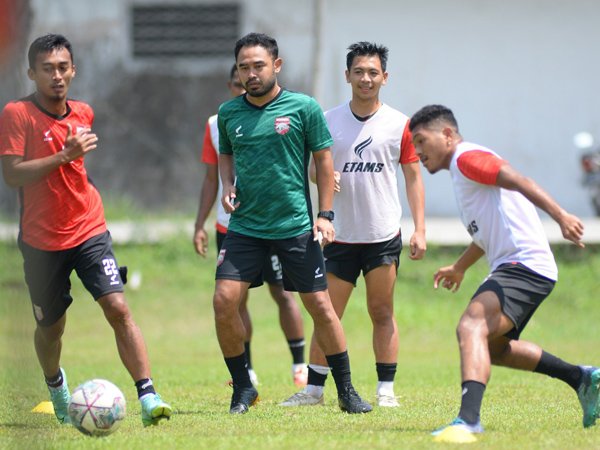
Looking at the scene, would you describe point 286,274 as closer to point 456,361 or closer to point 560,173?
point 456,361

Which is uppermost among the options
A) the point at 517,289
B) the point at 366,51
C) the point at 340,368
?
the point at 366,51

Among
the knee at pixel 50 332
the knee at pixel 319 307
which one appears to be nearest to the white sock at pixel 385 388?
the knee at pixel 319 307

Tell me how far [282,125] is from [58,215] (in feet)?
5.41

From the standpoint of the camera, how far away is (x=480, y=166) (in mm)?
6898

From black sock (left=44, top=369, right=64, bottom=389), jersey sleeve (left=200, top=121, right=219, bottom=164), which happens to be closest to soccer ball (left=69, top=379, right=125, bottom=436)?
black sock (left=44, top=369, right=64, bottom=389)

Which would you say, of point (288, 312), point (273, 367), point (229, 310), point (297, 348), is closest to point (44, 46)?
point (229, 310)

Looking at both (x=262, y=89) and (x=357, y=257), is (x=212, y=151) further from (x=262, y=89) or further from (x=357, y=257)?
(x=262, y=89)

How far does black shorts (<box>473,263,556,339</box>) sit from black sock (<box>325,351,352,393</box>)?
1542 mm

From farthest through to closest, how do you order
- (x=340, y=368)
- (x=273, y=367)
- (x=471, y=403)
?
1. (x=273, y=367)
2. (x=340, y=368)
3. (x=471, y=403)

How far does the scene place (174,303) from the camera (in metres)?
17.7

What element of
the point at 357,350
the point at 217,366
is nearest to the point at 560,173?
the point at 357,350

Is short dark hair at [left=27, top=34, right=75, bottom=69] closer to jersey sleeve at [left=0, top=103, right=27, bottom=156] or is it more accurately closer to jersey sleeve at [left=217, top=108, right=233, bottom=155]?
jersey sleeve at [left=0, top=103, right=27, bottom=156]

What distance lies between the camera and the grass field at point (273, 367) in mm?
6891

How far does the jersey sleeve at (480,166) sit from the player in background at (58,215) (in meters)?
2.37
